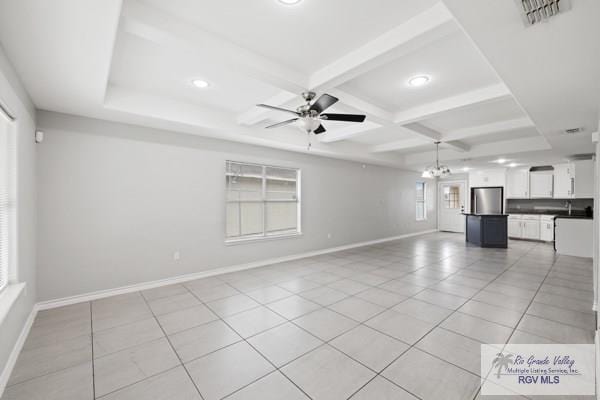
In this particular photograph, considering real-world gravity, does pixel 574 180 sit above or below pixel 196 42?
below

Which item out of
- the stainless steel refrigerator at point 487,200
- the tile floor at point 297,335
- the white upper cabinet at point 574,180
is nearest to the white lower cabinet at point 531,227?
the stainless steel refrigerator at point 487,200

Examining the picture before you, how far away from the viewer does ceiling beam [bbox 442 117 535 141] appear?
4406 millimetres

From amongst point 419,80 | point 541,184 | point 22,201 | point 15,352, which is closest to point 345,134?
point 419,80

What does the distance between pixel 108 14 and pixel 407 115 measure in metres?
3.83

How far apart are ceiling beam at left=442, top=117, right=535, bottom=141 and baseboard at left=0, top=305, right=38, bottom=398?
6.89m

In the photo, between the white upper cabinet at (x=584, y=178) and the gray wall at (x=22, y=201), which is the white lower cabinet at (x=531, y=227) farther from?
the gray wall at (x=22, y=201)

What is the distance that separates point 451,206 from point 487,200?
154 centimetres

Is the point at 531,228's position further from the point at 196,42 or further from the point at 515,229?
the point at 196,42

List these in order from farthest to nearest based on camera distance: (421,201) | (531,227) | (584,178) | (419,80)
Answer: (421,201) → (531,227) → (584,178) → (419,80)

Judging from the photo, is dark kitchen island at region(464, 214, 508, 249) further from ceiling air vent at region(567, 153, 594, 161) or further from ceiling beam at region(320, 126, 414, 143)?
ceiling beam at region(320, 126, 414, 143)

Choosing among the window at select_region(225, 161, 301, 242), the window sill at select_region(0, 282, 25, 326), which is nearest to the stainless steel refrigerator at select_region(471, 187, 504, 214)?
the window at select_region(225, 161, 301, 242)

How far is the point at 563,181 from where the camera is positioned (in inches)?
296

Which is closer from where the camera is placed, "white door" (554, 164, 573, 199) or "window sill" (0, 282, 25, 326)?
"window sill" (0, 282, 25, 326)

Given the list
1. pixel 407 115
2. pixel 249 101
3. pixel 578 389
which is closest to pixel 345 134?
pixel 407 115
